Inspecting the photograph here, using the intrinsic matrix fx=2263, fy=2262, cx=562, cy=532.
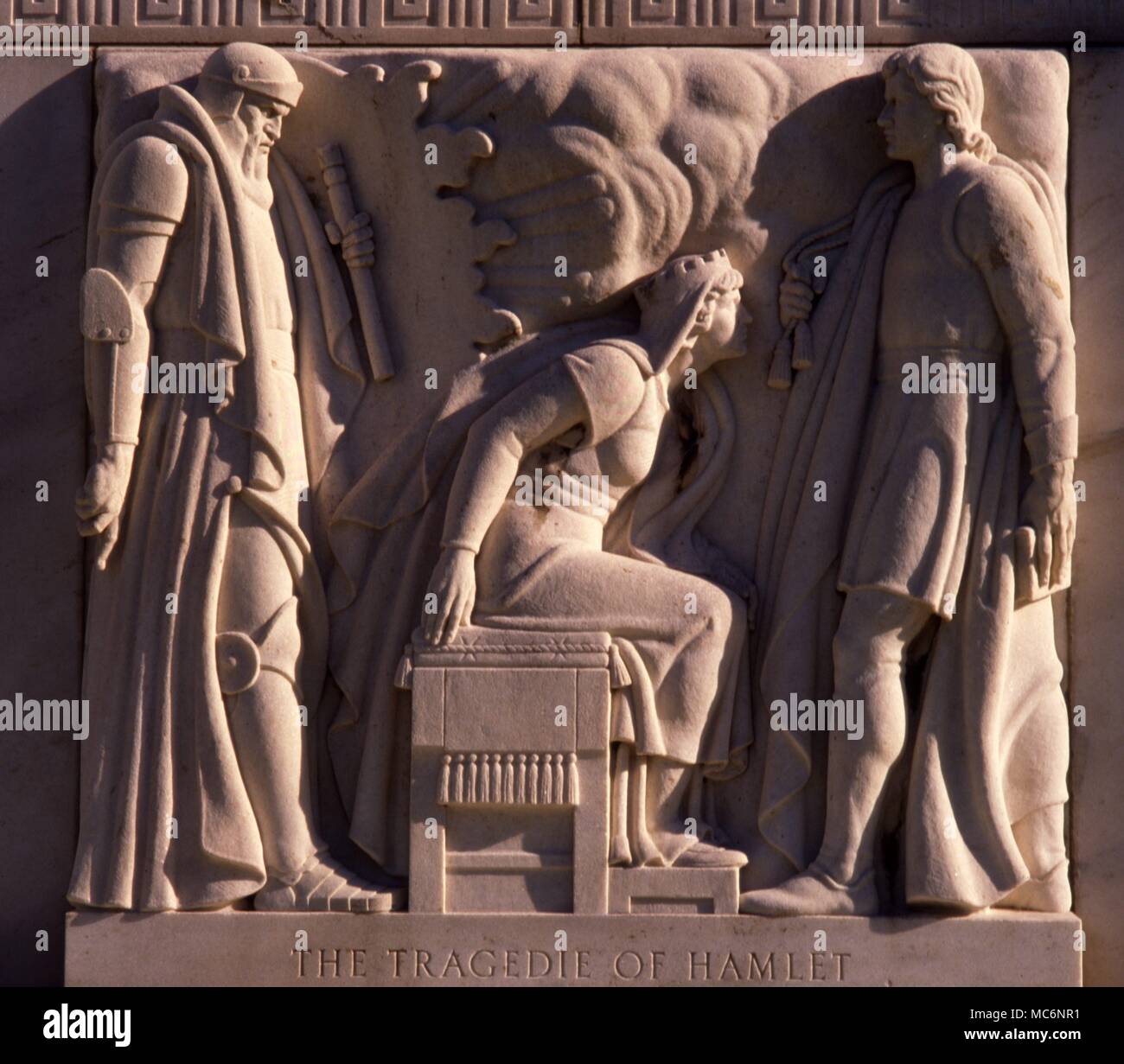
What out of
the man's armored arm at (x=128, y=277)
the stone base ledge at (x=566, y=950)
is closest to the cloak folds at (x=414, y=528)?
the stone base ledge at (x=566, y=950)

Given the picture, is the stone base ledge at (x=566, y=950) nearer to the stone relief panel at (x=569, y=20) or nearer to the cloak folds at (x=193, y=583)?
the cloak folds at (x=193, y=583)

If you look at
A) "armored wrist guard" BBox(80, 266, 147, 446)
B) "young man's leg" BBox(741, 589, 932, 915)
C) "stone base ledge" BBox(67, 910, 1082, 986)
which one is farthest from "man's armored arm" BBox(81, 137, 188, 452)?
"young man's leg" BBox(741, 589, 932, 915)

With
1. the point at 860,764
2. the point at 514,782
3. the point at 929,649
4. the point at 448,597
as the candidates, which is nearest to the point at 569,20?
the point at 448,597

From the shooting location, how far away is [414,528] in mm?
9195

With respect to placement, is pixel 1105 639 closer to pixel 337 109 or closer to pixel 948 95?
pixel 948 95

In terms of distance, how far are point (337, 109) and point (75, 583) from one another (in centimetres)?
224

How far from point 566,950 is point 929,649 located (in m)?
1.86

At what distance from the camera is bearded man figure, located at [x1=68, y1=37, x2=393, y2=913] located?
892 cm

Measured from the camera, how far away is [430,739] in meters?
8.88

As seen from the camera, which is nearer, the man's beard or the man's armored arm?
the man's armored arm

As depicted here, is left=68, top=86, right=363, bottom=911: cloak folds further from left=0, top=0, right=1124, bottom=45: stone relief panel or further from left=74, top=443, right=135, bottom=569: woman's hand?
left=0, top=0, right=1124, bottom=45: stone relief panel

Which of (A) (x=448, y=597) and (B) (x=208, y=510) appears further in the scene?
(B) (x=208, y=510)

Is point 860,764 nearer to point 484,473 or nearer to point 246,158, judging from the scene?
point 484,473
